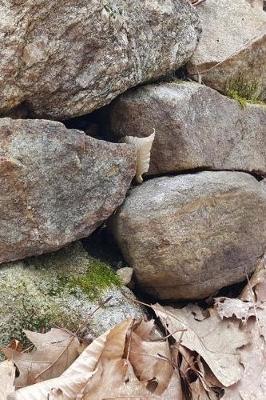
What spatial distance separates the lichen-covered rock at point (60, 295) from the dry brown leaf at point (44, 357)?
4.7 inches

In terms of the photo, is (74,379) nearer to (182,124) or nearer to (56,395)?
(56,395)

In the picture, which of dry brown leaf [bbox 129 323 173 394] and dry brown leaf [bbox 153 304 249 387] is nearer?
dry brown leaf [bbox 129 323 173 394]

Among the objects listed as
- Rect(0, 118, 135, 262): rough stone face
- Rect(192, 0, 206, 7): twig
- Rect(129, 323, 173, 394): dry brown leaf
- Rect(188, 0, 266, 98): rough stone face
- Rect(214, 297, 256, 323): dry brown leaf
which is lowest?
Rect(214, 297, 256, 323): dry brown leaf

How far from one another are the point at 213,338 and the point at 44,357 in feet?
2.42

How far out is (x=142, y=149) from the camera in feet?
7.97

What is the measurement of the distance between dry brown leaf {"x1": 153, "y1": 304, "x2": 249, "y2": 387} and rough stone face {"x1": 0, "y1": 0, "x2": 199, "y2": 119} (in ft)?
3.10

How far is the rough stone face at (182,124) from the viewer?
246 cm

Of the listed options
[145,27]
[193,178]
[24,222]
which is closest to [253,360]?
[193,178]

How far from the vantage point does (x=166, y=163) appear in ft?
8.23

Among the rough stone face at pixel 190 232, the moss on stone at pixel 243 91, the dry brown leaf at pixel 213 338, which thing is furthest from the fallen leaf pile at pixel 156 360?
the moss on stone at pixel 243 91

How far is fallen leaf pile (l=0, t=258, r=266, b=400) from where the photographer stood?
1800 mm

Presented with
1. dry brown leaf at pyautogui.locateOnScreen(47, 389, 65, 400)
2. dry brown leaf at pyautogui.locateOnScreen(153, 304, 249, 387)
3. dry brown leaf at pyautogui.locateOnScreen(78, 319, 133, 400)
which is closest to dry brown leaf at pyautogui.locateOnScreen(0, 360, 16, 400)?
dry brown leaf at pyautogui.locateOnScreen(47, 389, 65, 400)

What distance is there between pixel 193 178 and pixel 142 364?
2.77ft

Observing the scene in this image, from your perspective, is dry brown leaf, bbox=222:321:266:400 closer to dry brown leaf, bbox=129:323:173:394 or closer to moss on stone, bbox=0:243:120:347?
dry brown leaf, bbox=129:323:173:394
